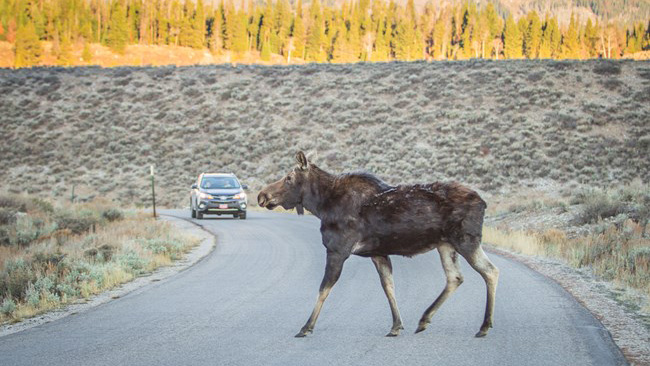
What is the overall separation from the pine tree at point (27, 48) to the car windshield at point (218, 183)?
312ft

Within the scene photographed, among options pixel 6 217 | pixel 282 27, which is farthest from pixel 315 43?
pixel 6 217

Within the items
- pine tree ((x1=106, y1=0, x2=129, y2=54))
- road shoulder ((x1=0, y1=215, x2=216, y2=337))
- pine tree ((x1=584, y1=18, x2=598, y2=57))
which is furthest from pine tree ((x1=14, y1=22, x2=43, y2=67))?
road shoulder ((x1=0, y1=215, x2=216, y2=337))

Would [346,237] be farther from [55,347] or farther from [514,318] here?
[55,347]

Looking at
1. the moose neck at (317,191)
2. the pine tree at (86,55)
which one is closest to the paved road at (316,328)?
the moose neck at (317,191)

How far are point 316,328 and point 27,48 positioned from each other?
11948 centimetres

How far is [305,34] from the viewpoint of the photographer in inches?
5079

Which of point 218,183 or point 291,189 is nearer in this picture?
point 291,189

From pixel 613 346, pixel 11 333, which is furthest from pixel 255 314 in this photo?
pixel 613 346

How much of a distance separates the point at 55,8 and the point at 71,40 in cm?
1550

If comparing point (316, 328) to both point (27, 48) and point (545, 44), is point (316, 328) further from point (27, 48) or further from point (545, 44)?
point (545, 44)

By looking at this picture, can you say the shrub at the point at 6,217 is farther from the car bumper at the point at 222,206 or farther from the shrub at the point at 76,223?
the car bumper at the point at 222,206

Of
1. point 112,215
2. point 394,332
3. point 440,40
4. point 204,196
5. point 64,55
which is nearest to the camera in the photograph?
point 394,332

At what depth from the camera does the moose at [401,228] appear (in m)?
6.59

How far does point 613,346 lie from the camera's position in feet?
20.6
